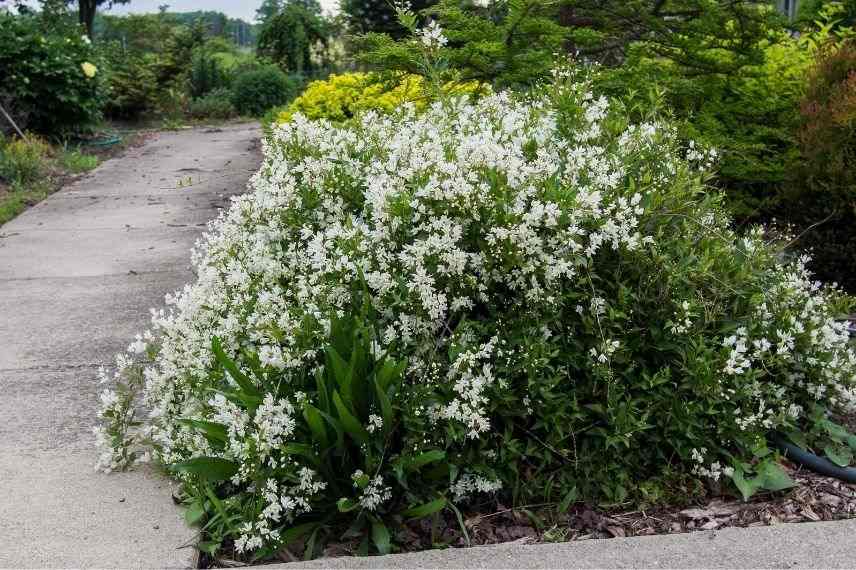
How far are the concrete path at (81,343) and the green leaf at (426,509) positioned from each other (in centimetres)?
66

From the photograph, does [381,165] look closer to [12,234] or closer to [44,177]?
[12,234]

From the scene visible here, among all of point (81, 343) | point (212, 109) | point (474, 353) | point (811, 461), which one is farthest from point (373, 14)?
point (811, 461)

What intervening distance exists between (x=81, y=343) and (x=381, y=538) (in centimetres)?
232

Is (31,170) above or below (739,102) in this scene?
below

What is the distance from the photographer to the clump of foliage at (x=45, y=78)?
35.2 ft

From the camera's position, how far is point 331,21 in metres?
20.5

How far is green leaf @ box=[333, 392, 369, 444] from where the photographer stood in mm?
2332

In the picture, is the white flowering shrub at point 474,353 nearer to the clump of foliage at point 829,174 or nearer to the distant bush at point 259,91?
the clump of foliage at point 829,174

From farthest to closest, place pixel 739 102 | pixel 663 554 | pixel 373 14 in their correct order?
pixel 373 14, pixel 739 102, pixel 663 554

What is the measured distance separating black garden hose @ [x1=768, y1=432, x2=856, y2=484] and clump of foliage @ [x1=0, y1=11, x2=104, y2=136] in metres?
10.5

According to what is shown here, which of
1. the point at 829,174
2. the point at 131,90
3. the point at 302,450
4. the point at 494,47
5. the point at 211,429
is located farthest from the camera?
the point at 131,90

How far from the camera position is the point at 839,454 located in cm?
283

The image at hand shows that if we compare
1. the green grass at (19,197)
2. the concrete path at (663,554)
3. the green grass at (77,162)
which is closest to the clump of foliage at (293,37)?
the green grass at (77,162)

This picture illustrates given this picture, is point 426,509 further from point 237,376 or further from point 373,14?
point 373,14
